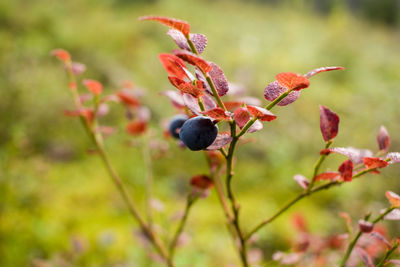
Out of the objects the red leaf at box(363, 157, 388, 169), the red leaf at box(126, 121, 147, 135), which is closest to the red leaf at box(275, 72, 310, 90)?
the red leaf at box(363, 157, 388, 169)

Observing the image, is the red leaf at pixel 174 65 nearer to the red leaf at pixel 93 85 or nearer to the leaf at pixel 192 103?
the leaf at pixel 192 103

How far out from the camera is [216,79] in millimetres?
347

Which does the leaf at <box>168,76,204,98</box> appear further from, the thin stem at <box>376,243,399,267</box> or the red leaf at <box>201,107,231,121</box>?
the thin stem at <box>376,243,399,267</box>

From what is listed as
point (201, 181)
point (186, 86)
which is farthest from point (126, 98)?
point (186, 86)

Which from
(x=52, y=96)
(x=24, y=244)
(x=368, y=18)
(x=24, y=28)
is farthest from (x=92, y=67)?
(x=368, y=18)

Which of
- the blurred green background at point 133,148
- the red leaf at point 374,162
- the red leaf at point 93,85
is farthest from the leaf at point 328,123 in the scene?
the blurred green background at point 133,148

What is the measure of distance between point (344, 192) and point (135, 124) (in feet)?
5.72

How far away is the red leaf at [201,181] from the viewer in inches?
20.2

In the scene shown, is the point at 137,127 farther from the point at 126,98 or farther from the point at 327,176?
the point at 327,176

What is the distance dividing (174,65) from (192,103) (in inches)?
1.8

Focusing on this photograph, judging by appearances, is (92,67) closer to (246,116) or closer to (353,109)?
(353,109)

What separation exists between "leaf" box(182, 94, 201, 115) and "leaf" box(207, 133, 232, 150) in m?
0.04

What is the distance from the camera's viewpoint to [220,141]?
→ 333 millimetres

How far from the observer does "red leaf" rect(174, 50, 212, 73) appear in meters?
0.27
